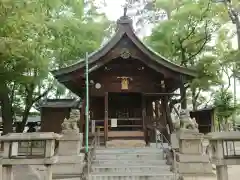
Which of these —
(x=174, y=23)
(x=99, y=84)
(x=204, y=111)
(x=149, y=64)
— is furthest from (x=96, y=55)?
(x=204, y=111)

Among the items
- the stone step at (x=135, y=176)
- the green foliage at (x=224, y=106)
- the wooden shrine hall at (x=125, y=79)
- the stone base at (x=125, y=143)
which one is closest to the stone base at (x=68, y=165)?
the stone step at (x=135, y=176)

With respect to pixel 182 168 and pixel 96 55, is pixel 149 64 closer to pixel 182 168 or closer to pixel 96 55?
pixel 96 55

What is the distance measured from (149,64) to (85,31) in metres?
7.51

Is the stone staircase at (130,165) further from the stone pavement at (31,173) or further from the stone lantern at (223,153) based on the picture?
the stone lantern at (223,153)

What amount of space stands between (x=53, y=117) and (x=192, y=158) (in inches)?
495

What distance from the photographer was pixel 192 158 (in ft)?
39.0

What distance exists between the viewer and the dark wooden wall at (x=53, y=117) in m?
20.8

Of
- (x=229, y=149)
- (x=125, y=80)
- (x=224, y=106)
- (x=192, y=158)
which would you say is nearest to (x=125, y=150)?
(x=192, y=158)

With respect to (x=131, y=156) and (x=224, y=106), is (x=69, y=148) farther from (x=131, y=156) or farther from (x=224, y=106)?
(x=224, y=106)

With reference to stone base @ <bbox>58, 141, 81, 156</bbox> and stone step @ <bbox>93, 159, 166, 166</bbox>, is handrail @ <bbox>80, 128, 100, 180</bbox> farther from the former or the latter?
stone base @ <bbox>58, 141, 81, 156</bbox>

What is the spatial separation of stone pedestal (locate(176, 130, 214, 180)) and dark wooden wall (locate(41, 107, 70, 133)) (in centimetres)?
1131

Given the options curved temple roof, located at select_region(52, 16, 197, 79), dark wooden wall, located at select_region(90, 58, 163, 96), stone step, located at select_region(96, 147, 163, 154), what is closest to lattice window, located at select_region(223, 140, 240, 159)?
stone step, located at select_region(96, 147, 163, 154)

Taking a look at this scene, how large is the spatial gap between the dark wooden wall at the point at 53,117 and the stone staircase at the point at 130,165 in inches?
336

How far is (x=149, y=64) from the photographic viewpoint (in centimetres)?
1483
